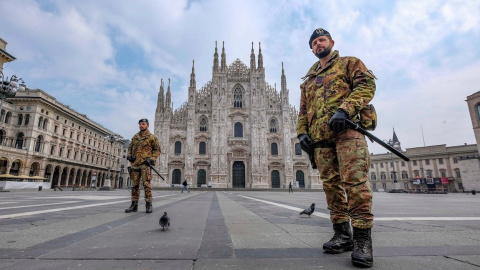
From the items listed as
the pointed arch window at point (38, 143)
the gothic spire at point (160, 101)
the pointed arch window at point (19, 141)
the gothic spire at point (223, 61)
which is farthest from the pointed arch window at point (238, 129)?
the pointed arch window at point (19, 141)

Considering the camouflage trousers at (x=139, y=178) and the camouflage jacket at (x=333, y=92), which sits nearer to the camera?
the camouflage jacket at (x=333, y=92)

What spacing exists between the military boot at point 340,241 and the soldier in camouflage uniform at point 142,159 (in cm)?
350

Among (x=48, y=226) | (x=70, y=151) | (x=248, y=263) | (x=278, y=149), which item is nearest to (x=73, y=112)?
(x=70, y=151)

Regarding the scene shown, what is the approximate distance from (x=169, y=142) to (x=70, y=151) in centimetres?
1591

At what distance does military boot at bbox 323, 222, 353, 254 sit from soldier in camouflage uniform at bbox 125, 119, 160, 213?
3.50 meters

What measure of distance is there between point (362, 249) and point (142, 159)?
4.14 metres

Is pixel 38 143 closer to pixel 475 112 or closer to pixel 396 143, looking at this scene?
pixel 475 112

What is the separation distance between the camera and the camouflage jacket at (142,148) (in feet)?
15.5

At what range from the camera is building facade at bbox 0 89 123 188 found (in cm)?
2727

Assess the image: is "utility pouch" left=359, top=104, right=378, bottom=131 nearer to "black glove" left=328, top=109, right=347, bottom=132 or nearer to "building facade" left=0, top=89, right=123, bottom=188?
"black glove" left=328, top=109, right=347, bottom=132

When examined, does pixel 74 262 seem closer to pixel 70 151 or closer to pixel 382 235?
pixel 382 235

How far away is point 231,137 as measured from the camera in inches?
1273

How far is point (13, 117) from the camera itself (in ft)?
92.7

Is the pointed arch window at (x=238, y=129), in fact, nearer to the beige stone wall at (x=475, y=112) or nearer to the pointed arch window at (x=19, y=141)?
the pointed arch window at (x=19, y=141)
